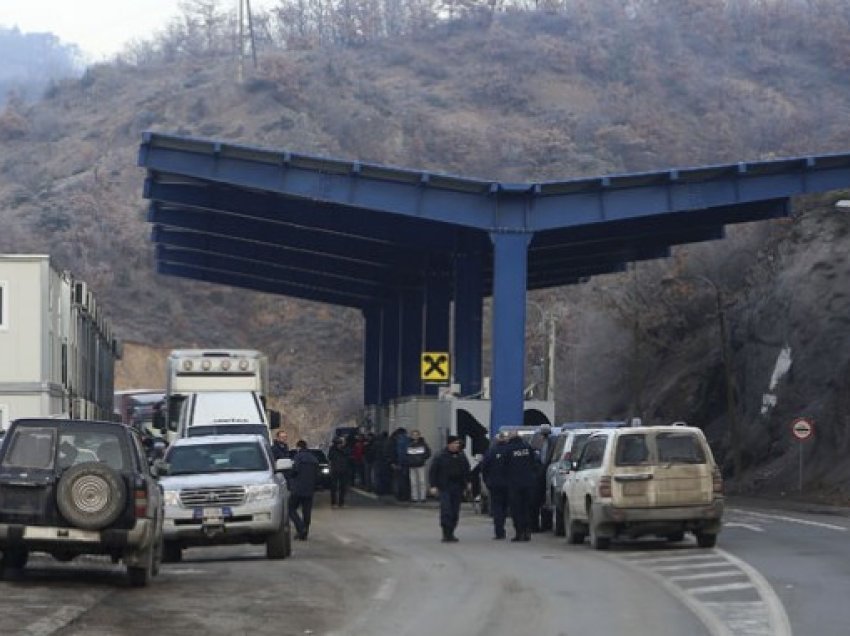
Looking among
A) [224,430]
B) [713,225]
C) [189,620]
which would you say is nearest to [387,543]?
[224,430]

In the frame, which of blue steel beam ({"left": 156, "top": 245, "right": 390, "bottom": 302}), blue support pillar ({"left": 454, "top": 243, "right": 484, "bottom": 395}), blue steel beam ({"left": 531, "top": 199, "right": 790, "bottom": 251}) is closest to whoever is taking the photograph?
blue steel beam ({"left": 531, "top": 199, "right": 790, "bottom": 251})

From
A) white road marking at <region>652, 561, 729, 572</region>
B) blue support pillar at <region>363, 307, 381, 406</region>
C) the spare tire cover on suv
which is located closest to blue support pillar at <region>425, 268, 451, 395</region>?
blue support pillar at <region>363, 307, 381, 406</region>

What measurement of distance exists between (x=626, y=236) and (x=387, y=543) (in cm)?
2524

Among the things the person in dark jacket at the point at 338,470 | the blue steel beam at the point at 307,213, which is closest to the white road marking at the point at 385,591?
the person in dark jacket at the point at 338,470

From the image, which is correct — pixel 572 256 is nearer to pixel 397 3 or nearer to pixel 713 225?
pixel 713 225

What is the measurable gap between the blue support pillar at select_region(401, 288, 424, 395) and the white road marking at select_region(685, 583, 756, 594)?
43.6 m

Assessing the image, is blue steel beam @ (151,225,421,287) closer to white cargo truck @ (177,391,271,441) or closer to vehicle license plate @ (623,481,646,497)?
white cargo truck @ (177,391,271,441)

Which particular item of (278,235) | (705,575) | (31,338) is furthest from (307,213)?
(705,575)

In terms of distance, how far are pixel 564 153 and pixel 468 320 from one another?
291 feet

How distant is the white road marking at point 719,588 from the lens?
64.9 ft

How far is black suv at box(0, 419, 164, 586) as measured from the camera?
764 inches

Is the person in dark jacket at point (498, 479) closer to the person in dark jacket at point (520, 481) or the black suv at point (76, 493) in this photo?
→ the person in dark jacket at point (520, 481)

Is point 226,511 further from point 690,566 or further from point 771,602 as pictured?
point 771,602

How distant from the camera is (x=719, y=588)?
20.1m
